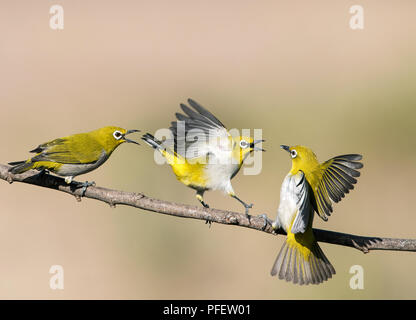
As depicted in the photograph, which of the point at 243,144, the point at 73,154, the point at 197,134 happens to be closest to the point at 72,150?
the point at 73,154

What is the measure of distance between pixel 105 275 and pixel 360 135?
20.8 ft

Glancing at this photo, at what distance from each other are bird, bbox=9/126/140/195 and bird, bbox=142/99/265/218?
18.3 inches

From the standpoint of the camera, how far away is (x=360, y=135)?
12.4 meters

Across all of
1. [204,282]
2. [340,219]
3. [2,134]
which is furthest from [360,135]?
[2,134]

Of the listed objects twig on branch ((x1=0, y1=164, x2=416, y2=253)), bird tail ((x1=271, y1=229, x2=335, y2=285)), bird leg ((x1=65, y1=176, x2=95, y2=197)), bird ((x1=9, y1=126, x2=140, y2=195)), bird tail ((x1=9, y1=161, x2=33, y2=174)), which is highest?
bird ((x1=9, y1=126, x2=140, y2=195))

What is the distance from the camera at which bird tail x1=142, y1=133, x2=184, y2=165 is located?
6066mm

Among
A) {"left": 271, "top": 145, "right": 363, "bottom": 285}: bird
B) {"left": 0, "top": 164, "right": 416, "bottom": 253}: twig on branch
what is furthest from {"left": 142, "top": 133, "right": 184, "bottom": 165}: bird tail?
{"left": 271, "top": 145, "right": 363, "bottom": 285}: bird

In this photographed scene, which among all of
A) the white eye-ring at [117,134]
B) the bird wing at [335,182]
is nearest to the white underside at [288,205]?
the bird wing at [335,182]

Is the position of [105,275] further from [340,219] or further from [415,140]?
[415,140]

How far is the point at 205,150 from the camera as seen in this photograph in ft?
19.9

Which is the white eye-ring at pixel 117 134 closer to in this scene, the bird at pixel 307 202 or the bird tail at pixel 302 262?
Answer: the bird at pixel 307 202

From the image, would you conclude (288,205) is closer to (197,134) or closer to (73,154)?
(197,134)

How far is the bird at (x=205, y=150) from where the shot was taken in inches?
233

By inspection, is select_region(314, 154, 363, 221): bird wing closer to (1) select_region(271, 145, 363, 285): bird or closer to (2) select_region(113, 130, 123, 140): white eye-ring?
(1) select_region(271, 145, 363, 285): bird
